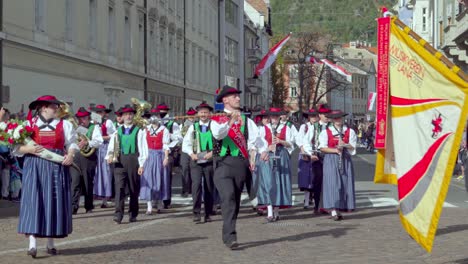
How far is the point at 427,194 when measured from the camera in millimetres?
8625

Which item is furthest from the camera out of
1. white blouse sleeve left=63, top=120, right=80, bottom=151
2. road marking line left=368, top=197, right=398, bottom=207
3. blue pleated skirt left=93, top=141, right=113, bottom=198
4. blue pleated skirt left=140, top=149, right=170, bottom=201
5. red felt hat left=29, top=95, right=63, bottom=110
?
road marking line left=368, top=197, right=398, bottom=207

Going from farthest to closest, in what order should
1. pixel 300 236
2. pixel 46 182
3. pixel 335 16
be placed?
pixel 335 16 → pixel 300 236 → pixel 46 182

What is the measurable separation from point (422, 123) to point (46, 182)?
4305mm

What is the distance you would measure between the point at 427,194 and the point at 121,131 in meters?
7.16

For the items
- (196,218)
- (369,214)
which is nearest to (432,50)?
(196,218)

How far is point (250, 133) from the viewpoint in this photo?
467 inches

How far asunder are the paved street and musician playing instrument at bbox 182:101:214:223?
1.12 feet

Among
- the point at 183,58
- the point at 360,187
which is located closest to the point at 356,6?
the point at 183,58

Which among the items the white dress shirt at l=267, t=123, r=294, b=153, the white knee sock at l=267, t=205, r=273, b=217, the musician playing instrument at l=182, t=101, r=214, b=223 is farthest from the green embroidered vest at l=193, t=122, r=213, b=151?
the white dress shirt at l=267, t=123, r=294, b=153

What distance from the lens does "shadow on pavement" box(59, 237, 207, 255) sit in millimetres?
10938

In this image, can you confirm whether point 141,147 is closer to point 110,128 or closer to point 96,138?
point 96,138

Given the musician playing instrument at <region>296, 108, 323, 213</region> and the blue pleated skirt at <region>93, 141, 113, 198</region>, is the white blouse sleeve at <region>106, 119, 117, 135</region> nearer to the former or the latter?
the blue pleated skirt at <region>93, 141, 113, 198</region>

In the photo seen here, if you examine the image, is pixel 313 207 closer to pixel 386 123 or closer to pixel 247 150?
pixel 247 150

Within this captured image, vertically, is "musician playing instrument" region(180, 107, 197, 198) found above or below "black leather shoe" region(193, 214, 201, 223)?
above
